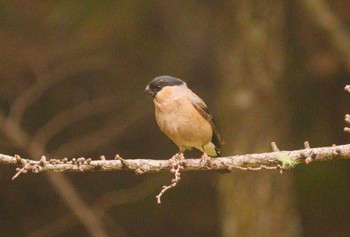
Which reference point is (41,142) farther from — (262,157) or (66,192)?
(262,157)

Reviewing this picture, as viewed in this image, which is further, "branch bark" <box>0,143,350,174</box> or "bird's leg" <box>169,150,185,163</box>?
"bird's leg" <box>169,150,185,163</box>

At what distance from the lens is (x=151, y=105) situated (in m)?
7.77

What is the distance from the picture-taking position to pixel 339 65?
738 cm

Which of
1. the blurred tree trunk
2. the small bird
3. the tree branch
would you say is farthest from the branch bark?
the blurred tree trunk

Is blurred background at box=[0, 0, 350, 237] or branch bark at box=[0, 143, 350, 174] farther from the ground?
blurred background at box=[0, 0, 350, 237]

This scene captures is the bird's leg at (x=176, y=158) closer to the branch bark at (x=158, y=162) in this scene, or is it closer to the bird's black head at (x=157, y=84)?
the branch bark at (x=158, y=162)

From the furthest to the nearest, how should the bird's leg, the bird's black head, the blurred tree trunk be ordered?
the blurred tree trunk, the bird's black head, the bird's leg

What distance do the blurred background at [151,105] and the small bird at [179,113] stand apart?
1.96 meters

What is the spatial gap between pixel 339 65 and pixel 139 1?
192 cm

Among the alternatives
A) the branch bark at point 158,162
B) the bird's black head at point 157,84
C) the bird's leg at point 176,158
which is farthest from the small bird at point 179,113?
the branch bark at point 158,162

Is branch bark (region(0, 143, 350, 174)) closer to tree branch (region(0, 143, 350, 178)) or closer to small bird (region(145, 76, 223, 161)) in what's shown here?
tree branch (region(0, 143, 350, 178))

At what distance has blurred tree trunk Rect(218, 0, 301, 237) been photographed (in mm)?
6391

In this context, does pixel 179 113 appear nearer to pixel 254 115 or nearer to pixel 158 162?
pixel 158 162

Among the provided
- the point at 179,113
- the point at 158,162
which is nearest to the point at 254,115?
the point at 179,113
